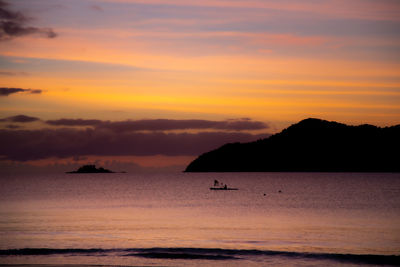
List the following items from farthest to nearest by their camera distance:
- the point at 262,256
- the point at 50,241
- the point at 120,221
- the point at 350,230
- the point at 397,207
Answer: the point at 397,207, the point at 120,221, the point at 350,230, the point at 50,241, the point at 262,256

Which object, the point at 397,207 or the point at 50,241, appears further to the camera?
the point at 397,207

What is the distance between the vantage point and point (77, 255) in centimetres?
4038

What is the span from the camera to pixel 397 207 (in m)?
85.6

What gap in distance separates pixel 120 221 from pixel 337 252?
32.0 metres

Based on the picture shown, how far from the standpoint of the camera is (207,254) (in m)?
40.9

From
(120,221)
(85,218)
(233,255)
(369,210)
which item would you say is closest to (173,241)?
(233,255)

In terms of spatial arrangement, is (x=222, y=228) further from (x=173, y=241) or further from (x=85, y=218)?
(x=85, y=218)

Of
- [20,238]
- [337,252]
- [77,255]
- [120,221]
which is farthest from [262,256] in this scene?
[120,221]

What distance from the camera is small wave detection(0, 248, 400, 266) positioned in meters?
39.2

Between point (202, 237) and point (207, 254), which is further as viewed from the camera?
point (202, 237)

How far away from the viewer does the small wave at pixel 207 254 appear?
3916 cm

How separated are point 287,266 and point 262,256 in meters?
4.26

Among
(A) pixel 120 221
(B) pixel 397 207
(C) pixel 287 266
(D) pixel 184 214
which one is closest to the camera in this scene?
(C) pixel 287 266

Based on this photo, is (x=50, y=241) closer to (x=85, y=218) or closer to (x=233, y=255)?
(x=233, y=255)
